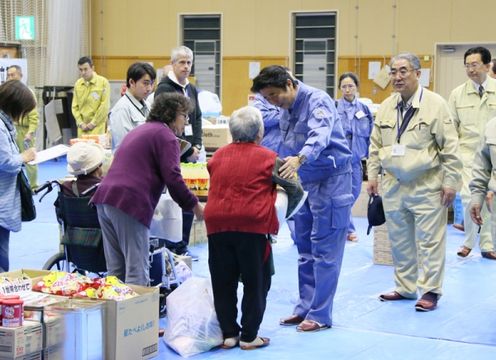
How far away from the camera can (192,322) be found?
4.74 metres

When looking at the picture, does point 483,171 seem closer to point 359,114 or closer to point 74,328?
point 74,328

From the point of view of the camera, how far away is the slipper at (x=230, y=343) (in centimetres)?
475

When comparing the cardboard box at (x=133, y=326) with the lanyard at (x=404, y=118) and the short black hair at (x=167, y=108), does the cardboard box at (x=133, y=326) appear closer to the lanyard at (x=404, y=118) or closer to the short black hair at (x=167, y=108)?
the short black hair at (x=167, y=108)

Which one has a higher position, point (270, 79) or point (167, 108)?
point (270, 79)

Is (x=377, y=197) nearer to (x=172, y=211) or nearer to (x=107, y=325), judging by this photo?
(x=172, y=211)

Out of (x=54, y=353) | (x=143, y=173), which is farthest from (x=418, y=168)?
(x=54, y=353)

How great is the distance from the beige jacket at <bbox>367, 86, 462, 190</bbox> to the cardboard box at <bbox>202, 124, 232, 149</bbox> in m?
3.52

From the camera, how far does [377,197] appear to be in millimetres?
5965

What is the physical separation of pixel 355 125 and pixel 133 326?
420 centimetres

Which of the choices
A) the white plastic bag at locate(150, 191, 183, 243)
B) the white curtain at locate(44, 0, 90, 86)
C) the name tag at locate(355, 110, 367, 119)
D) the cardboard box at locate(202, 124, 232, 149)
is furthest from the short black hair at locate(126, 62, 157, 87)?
the white curtain at locate(44, 0, 90, 86)

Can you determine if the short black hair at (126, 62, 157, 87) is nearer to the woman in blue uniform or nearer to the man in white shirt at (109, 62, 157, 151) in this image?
the man in white shirt at (109, 62, 157, 151)

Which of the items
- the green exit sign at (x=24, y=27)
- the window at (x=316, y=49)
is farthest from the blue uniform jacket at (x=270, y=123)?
the green exit sign at (x=24, y=27)

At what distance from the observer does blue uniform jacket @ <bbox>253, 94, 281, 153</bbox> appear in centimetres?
706

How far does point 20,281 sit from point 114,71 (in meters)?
12.9
